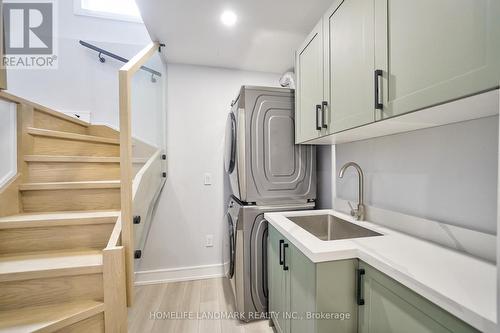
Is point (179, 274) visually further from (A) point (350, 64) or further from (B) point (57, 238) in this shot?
(A) point (350, 64)

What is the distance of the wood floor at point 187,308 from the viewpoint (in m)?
1.68

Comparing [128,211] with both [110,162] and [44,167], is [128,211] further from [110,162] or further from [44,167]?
[44,167]

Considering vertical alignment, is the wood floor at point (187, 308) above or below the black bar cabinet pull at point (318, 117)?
below

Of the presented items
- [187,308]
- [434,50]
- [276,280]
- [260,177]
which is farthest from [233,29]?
[187,308]

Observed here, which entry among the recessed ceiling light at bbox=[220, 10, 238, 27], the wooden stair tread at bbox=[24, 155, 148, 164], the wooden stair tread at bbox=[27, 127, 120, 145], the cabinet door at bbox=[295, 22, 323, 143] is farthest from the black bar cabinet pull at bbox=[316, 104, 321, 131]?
the wooden stair tread at bbox=[27, 127, 120, 145]

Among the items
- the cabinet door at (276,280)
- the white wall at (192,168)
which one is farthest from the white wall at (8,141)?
the cabinet door at (276,280)

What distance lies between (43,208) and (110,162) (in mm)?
563

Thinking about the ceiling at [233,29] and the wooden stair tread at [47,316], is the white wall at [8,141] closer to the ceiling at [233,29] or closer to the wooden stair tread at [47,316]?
the wooden stair tread at [47,316]

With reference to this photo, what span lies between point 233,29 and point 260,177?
4.14ft

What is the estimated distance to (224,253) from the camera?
2432mm

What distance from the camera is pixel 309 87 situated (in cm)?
151

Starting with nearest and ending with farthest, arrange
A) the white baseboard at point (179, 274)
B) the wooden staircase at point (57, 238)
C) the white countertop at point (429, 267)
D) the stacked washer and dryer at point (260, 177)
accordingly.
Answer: the white countertop at point (429, 267)
the wooden staircase at point (57, 238)
the stacked washer and dryer at point (260, 177)
the white baseboard at point (179, 274)

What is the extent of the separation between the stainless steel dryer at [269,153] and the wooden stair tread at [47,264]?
106 centimetres

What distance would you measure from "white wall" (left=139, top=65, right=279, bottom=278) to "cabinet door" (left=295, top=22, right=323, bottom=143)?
104 cm
